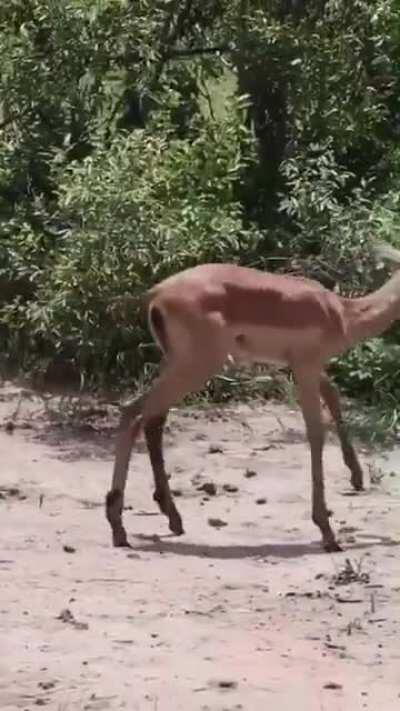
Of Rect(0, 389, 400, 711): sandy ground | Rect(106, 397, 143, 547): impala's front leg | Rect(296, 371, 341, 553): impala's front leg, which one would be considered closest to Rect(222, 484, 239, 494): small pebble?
Rect(0, 389, 400, 711): sandy ground

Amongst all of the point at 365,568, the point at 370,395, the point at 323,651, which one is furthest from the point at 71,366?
the point at 323,651

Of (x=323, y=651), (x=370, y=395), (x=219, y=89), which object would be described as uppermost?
(x=219, y=89)

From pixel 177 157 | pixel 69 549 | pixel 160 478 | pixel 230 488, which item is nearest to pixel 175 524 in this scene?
pixel 160 478

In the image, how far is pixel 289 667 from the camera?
5312mm

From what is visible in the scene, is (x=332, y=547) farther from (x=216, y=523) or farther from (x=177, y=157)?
(x=177, y=157)

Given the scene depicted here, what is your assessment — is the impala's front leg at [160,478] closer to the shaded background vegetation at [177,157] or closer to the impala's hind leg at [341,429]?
the impala's hind leg at [341,429]

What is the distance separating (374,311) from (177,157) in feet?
11.4

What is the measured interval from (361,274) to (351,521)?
125 inches

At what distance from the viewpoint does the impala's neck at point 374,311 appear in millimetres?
7836

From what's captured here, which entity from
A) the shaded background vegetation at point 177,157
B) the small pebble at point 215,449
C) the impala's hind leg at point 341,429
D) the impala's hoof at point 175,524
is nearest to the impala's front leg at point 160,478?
the impala's hoof at point 175,524

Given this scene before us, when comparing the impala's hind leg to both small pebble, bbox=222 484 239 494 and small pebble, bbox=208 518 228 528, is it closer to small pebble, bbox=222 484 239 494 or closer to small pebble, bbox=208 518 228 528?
small pebble, bbox=222 484 239 494

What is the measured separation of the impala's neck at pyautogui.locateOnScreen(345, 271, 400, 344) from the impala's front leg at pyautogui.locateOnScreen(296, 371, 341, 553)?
1.25ft

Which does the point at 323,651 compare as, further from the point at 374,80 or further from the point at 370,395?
the point at 374,80

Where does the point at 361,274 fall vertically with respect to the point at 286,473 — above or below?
above
